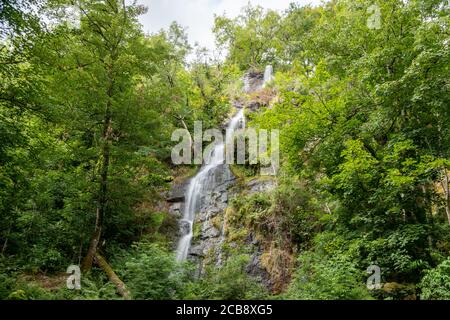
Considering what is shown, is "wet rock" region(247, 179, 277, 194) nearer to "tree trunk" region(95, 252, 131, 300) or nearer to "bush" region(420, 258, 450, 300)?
"tree trunk" region(95, 252, 131, 300)

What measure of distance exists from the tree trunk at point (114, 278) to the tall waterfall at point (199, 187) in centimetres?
Answer: 362

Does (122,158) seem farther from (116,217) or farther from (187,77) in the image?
(187,77)

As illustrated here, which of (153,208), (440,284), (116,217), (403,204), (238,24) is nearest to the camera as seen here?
(440,284)

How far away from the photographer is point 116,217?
11.4m

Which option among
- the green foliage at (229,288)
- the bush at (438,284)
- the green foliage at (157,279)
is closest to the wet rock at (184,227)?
the green foliage at (229,288)

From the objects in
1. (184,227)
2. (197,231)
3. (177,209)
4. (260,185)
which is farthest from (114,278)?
(260,185)

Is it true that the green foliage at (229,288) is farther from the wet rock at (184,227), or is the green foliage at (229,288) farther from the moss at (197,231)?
the wet rock at (184,227)

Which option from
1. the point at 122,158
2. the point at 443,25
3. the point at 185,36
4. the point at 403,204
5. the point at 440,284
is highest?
the point at 185,36

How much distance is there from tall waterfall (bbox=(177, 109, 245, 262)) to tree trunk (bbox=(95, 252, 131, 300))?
11.9 ft

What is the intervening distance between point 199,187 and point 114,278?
28.1ft

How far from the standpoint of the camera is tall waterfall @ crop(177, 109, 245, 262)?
13.7 m

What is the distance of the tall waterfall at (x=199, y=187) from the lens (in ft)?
44.9

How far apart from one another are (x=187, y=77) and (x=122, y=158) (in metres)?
12.7
